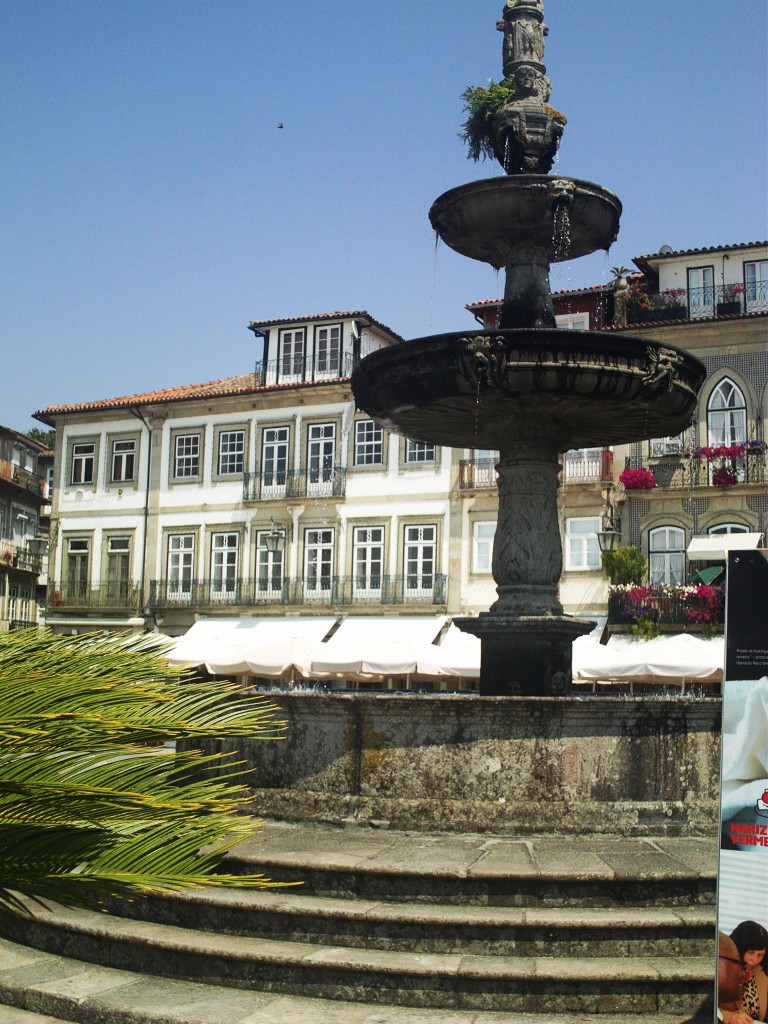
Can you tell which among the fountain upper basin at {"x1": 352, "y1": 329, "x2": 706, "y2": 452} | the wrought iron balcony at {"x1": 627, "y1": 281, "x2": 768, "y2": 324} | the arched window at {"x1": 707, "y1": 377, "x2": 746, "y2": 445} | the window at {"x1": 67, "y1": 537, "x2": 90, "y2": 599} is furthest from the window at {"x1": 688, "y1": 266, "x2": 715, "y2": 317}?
the fountain upper basin at {"x1": 352, "y1": 329, "x2": 706, "y2": 452}

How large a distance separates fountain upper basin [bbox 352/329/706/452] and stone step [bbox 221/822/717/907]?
321cm

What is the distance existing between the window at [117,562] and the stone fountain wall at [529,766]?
33764 millimetres

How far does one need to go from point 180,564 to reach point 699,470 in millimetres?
16945

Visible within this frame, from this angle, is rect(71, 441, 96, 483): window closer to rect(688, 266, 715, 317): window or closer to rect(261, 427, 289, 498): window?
rect(261, 427, 289, 498): window

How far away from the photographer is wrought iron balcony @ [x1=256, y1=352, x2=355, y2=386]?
3847 cm

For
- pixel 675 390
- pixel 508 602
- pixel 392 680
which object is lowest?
pixel 392 680

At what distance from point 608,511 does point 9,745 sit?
31042mm

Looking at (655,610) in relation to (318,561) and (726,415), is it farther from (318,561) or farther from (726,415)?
(318,561)

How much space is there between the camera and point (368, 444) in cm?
3694

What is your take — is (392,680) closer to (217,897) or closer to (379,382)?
(379,382)

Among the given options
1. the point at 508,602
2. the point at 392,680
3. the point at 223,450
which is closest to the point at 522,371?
the point at 508,602

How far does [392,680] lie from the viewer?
30.3 meters

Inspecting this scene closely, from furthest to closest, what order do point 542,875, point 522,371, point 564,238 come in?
point 564,238 < point 522,371 < point 542,875

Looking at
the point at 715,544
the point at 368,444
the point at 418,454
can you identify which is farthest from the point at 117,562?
the point at 715,544
